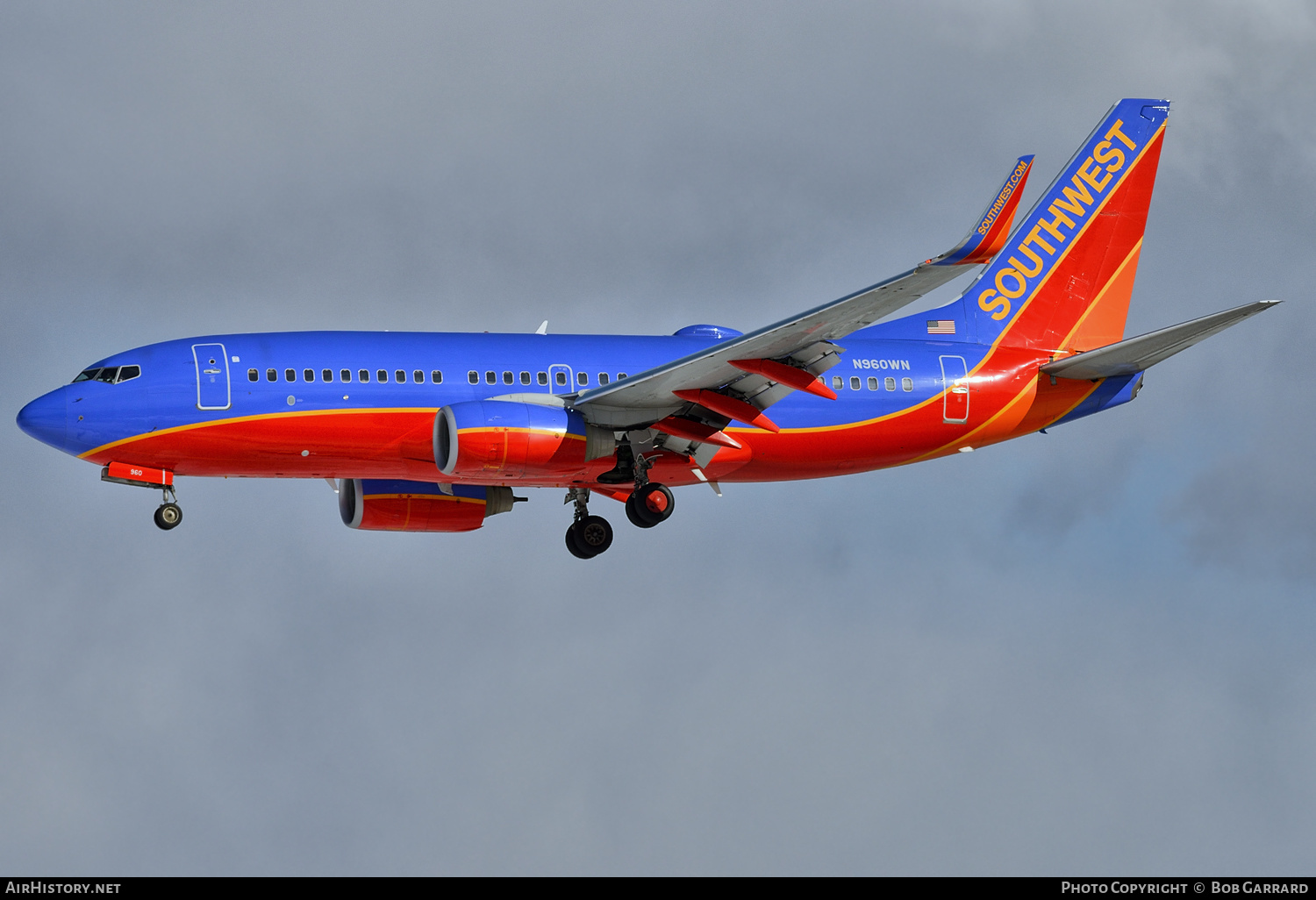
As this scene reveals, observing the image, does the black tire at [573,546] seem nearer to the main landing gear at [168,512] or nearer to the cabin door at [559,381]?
the cabin door at [559,381]

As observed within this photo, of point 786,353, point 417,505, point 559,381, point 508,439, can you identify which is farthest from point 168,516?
Answer: point 786,353

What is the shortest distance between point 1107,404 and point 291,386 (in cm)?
2284

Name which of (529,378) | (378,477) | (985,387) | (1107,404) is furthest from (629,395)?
(1107,404)

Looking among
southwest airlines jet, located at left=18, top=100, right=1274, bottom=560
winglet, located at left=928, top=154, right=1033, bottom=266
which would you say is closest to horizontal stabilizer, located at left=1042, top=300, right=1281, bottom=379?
southwest airlines jet, located at left=18, top=100, right=1274, bottom=560

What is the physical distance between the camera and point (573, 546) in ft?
165

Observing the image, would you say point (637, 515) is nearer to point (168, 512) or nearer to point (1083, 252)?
point (168, 512)

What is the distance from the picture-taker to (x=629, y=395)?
44188 mm

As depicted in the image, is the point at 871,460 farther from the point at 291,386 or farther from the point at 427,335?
the point at 291,386

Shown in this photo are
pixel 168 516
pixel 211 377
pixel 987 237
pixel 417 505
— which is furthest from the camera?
pixel 417 505

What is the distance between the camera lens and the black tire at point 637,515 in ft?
153

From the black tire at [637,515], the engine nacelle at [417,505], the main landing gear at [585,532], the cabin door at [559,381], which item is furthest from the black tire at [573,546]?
the cabin door at [559,381]

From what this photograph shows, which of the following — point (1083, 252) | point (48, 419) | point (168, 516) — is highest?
point (1083, 252)

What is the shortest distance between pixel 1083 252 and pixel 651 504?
54.7 ft
